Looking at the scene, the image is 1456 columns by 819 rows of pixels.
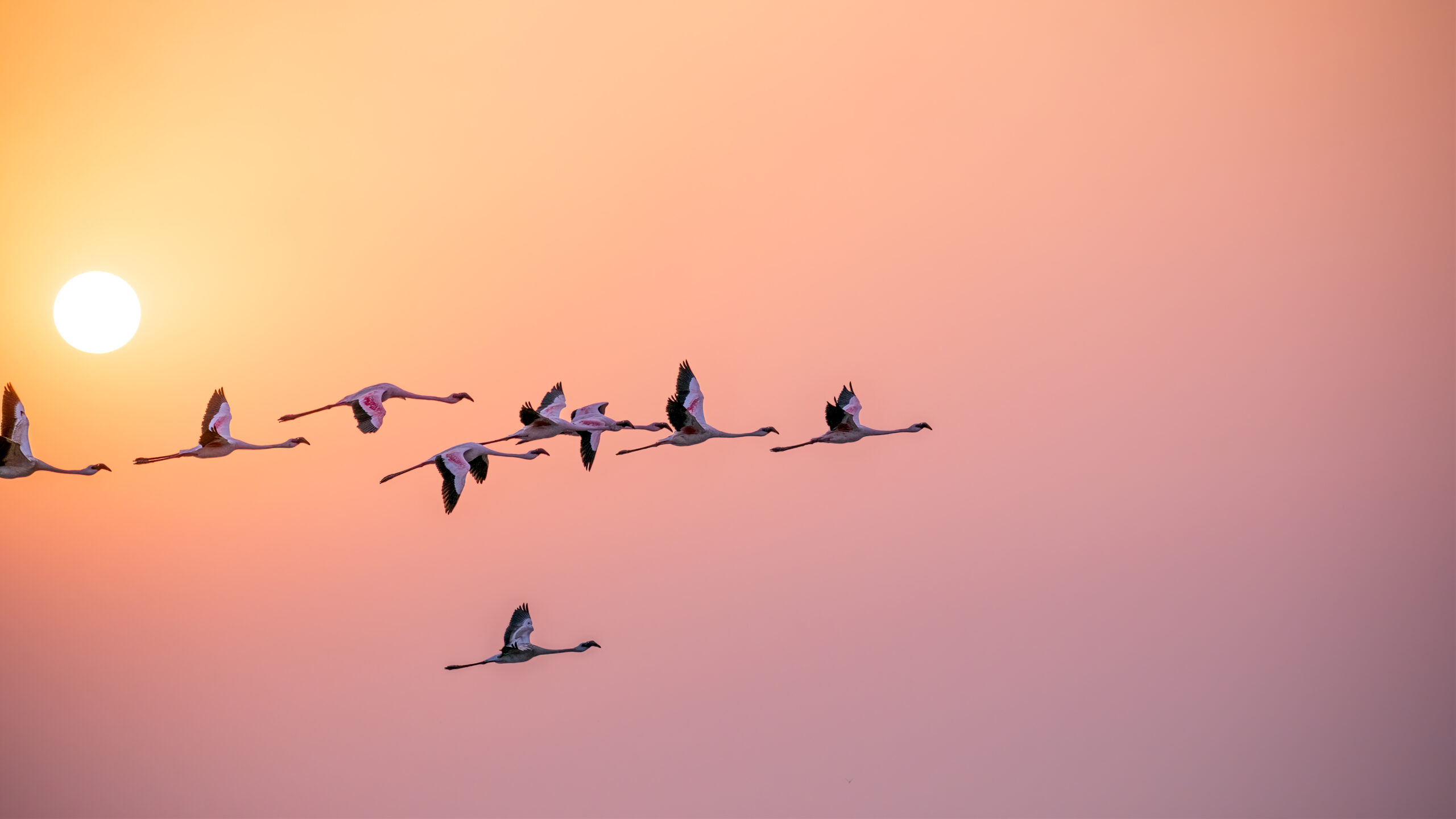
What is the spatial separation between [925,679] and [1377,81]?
10.6 m

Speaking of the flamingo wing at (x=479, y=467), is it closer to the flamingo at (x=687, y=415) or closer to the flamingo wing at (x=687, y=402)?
the flamingo at (x=687, y=415)

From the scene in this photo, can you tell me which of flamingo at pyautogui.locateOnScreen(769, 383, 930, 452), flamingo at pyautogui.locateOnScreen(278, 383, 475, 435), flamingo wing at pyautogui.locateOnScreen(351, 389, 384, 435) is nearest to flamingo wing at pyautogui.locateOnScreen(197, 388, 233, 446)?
flamingo at pyautogui.locateOnScreen(278, 383, 475, 435)

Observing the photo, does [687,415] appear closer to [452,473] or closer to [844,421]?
[844,421]

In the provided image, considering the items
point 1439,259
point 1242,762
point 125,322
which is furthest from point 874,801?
point 125,322

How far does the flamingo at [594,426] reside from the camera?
1222 cm

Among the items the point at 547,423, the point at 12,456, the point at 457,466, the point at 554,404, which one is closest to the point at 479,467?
the point at 457,466

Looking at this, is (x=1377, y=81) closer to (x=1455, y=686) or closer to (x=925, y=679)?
(x=1455, y=686)

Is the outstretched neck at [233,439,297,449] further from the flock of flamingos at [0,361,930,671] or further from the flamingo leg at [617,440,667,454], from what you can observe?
the flamingo leg at [617,440,667,454]

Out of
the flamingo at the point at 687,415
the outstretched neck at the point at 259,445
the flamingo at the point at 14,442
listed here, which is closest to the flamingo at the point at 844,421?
the flamingo at the point at 687,415

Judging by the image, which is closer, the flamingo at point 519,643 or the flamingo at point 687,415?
the flamingo at point 687,415

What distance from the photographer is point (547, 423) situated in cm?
1168

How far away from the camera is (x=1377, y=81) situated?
15.2 meters

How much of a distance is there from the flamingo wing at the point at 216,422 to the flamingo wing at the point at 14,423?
1557 millimetres

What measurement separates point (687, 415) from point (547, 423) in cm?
162
